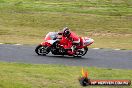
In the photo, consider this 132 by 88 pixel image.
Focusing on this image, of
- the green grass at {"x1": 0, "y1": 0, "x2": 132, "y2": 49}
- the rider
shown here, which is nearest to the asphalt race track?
the rider

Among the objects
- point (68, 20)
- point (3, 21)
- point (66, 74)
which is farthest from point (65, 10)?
point (66, 74)

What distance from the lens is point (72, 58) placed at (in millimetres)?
23234

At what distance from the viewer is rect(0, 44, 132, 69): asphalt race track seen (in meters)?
21.0

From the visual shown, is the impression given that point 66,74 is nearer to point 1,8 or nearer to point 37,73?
point 37,73

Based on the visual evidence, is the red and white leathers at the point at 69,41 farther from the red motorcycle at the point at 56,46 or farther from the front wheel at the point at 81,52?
the front wheel at the point at 81,52

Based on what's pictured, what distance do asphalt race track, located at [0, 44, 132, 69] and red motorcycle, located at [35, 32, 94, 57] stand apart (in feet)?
1.21

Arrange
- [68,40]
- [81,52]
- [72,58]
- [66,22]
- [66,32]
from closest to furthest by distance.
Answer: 1. [72,58]
2. [66,32]
3. [68,40]
4. [81,52]
5. [66,22]

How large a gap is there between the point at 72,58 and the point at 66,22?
24.0 meters

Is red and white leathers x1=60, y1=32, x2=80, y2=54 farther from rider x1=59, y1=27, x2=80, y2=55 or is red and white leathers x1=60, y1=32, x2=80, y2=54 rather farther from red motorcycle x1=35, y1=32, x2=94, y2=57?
red motorcycle x1=35, y1=32, x2=94, y2=57

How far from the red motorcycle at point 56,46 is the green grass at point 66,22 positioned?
29.0ft

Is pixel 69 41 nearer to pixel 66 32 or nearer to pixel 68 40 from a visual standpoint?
pixel 68 40

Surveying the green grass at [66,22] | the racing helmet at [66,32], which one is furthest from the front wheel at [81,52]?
the green grass at [66,22]

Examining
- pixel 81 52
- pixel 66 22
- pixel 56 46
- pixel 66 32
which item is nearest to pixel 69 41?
pixel 66 32

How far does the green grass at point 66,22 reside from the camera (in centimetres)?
3728
